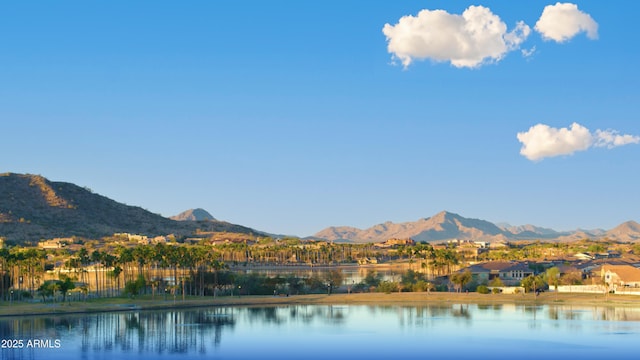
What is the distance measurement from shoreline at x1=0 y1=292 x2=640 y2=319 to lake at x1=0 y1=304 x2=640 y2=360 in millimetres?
3982

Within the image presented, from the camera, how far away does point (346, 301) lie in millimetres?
128125

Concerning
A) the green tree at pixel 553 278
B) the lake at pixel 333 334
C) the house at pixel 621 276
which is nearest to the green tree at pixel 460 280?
the green tree at pixel 553 278

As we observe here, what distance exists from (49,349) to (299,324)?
32.9 meters

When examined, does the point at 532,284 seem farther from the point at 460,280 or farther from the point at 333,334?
the point at 333,334

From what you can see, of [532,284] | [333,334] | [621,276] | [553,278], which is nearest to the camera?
[333,334]

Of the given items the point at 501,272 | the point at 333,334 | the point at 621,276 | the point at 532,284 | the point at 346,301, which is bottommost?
the point at 333,334

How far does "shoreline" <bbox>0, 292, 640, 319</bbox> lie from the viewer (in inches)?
4481

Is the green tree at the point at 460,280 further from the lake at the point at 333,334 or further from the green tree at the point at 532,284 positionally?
Answer: the lake at the point at 333,334

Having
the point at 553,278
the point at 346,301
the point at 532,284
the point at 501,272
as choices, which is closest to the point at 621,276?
the point at 553,278

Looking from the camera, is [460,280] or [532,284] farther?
[460,280]

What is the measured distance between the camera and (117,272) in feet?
441

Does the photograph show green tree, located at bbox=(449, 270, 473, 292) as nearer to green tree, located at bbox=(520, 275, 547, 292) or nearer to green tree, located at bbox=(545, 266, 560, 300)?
green tree, located at bbox=(520, 275, 547, 292)

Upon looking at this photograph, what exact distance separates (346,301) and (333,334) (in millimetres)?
35817

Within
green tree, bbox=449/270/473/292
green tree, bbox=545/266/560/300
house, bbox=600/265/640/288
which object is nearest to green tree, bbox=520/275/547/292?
green tree, bbox=545/266/560/300
